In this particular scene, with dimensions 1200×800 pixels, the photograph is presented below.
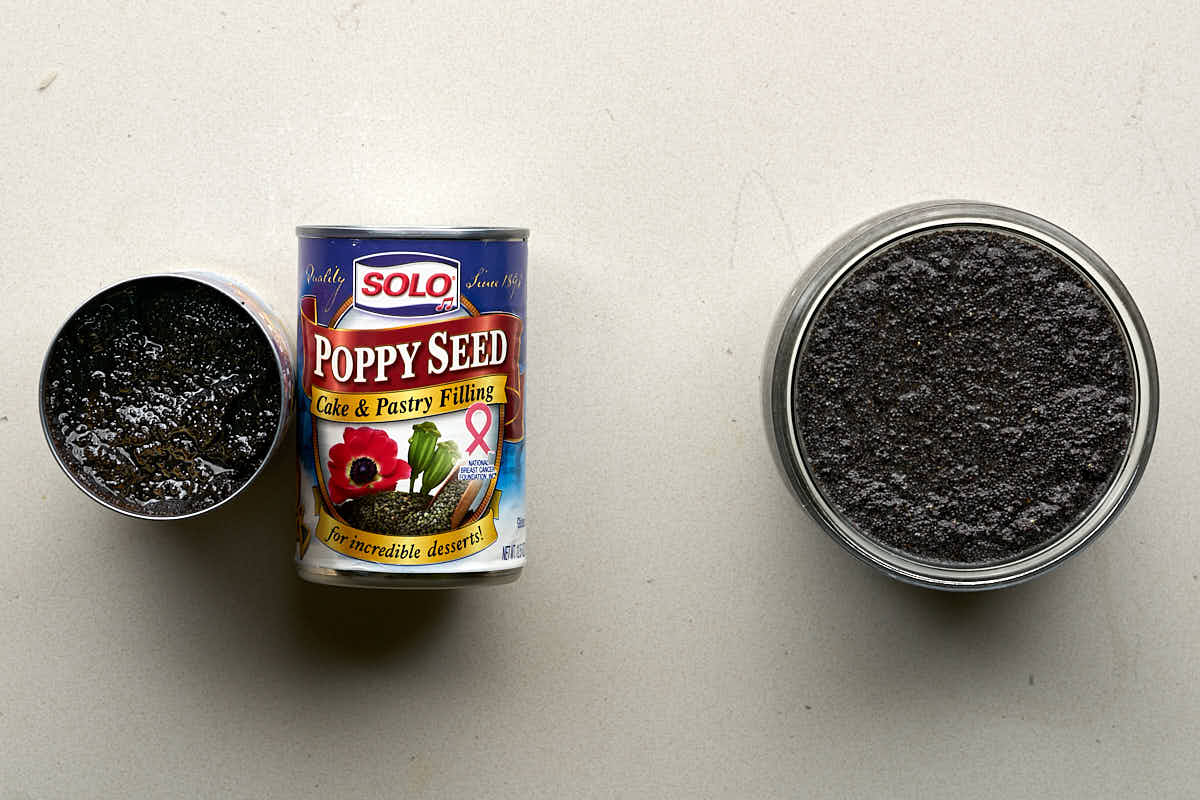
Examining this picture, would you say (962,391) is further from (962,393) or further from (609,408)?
(609,408)

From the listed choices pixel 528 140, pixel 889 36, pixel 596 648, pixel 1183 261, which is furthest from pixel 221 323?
pixel 1183 261

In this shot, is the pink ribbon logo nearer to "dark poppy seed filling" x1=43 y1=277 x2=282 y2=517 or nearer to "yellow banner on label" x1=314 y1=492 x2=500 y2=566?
"yellow banner on label" x1=314 y1=492 x2=500 y2=566

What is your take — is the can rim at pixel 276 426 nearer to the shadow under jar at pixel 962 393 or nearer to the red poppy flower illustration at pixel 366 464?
the red poppy flower illustration at pixel 366 464

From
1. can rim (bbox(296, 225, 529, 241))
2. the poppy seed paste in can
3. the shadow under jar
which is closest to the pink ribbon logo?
the poppy seed paste in can

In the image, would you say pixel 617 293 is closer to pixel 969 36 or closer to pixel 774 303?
pixel 774 303

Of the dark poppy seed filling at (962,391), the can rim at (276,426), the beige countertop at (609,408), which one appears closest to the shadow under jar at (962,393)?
the dark poppy seed filling at (962,391)

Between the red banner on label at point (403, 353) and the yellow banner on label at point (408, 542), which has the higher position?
the red banner on label at point (403, 353)

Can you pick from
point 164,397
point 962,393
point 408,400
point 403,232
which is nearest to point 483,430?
point 408,400
